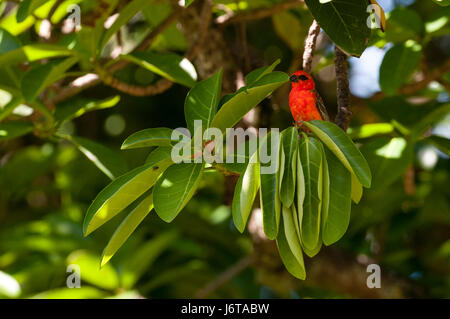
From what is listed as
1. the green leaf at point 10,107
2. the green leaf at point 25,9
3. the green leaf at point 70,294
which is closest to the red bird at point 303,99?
the green leaf at point 25,9

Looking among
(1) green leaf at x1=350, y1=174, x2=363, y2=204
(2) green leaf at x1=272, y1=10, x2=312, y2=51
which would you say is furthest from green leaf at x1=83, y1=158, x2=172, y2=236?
(2) green leaf at x1=272, y1=10, x2=312, y2=51

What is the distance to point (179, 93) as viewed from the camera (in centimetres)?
272

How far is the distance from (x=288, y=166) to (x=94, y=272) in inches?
41.8

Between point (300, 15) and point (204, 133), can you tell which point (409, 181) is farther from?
point (204, 133)

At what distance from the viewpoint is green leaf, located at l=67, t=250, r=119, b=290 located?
165cm

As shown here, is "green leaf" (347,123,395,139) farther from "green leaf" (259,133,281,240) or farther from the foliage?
"green leaf" (259,133,281,240)

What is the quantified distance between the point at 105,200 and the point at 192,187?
0.42ft

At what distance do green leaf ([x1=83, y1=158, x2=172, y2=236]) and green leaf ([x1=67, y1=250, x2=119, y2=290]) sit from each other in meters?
0.81

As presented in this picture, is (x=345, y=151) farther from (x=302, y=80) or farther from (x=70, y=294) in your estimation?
(x=70, y=294)

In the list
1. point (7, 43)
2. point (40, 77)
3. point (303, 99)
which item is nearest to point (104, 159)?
point (40, 77)

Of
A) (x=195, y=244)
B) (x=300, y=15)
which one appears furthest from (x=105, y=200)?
(x=195, y=244)

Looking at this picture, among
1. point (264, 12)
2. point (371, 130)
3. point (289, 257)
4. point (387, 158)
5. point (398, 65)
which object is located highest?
point (264, 12)

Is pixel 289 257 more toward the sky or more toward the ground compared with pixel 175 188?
more toward the ground

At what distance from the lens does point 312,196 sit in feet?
2.47
